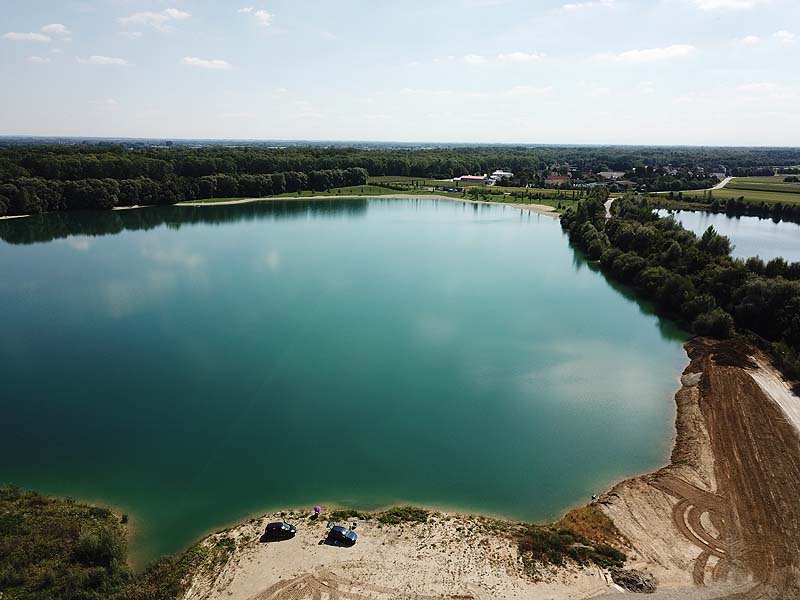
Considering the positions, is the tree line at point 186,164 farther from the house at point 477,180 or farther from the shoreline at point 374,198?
the shoreline at point 374,198

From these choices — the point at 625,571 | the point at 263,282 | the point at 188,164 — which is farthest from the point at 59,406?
the point at 188,164

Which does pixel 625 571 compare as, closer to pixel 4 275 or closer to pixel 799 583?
pixel 799 583

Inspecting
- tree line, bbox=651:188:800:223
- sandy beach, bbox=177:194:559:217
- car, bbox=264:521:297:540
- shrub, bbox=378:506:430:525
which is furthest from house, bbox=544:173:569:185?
car, bbox=264:521:297:540

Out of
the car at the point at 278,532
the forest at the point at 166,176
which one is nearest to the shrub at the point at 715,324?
the car at the point at 278,532

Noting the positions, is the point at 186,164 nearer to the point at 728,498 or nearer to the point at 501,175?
the point at 501,175

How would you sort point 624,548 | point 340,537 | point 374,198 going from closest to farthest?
point 340,537 → point 624,548 → point 374,198

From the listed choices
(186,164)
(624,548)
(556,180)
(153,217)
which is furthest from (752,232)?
(186,164)

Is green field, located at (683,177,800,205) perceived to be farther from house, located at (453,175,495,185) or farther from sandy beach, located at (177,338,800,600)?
sandy beach, located at (177,338,800,600)
